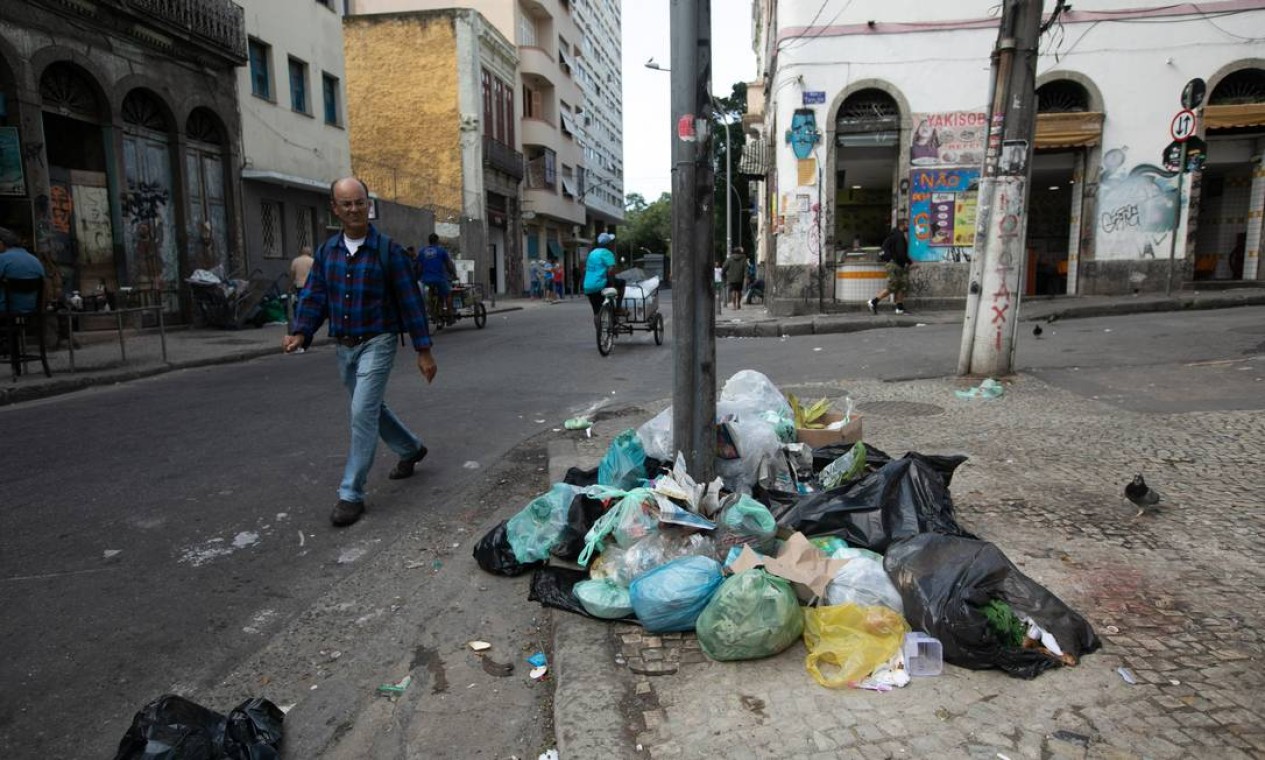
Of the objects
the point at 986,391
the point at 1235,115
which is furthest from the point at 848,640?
the point at 1235,115

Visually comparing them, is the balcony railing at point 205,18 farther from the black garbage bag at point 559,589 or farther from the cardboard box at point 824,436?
the black garbage bag at point 559,589

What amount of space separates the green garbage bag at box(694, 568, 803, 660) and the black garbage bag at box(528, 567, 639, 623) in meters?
0.41

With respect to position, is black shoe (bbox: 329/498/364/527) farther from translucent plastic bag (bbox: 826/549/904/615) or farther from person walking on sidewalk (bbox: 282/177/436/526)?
translucent plastic bag (bbox: 826/549/904/615)

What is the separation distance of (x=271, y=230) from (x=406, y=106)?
14.8 m

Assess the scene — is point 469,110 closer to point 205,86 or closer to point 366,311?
point 205,86

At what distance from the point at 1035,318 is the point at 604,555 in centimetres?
1286

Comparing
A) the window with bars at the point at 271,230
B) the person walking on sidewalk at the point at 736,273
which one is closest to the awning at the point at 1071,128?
the person walking on sidewalk at the point at 736,273

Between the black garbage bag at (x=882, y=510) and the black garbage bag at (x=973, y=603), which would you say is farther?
the black garbage bag at (x=882, y=510)

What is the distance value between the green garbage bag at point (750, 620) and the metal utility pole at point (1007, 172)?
5.58m

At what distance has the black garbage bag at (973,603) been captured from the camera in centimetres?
245

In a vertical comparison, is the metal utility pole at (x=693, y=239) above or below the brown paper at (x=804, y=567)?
above

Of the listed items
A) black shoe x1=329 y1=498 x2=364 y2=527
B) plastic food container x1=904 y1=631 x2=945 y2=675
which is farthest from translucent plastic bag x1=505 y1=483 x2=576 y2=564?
plastic food container x1=904 y1=631 x2=945 y2=675

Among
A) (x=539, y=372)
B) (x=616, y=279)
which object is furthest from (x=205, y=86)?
(x=539, y=372)

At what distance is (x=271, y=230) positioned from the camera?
19.4 meters
